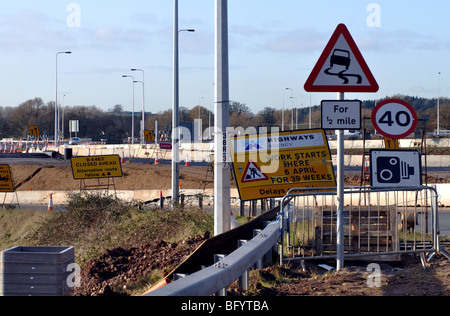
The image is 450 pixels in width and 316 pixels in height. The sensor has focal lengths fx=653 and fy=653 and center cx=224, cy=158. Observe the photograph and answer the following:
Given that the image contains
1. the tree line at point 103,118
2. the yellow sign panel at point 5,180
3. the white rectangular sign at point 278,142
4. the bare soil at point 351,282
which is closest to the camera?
the bare soil at point 351,282

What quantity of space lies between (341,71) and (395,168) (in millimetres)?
3373

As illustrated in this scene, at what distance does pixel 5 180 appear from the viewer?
86.8 feet

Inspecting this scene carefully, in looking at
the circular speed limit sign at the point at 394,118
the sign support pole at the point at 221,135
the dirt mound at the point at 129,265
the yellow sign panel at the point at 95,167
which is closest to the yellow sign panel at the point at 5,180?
the yellow sign panel at the point at 95,167

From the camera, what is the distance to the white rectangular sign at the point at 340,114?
8484 mm

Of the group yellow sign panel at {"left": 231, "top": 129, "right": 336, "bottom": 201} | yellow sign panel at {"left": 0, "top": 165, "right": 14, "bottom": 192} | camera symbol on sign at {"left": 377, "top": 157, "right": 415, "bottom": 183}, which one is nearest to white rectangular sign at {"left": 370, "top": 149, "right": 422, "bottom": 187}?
camera symbol on sign at {"left": 377, "top": 157, "right": 415, "bottom": 183}

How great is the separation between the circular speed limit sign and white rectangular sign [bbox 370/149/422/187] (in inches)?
16.5

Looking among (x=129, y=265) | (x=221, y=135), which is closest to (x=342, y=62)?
(x=221, y=135)

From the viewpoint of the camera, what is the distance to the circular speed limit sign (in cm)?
1088

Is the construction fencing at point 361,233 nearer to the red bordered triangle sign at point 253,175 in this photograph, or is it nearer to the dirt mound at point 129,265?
the dirt mound at point 129,265

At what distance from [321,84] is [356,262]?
9.55 feet

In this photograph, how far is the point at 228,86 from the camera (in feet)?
32.3

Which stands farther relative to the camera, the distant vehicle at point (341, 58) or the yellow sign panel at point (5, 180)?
the yellow sign panel at point (5, 180)

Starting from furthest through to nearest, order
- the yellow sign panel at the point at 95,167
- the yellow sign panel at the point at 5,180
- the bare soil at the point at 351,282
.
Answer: the yellow sign panel at the point at 5,180, the yellow sign panel at the point at 95,167, the bare soil at the point at 351,282

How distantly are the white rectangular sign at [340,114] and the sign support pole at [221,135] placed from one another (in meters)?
1.80
